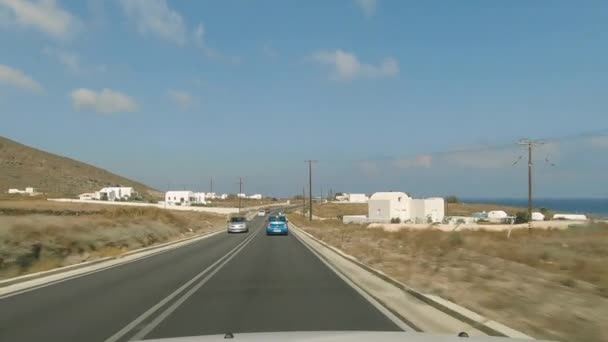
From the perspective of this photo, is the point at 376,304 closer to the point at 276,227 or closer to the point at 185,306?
the point at 185,306

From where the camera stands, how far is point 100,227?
133ft

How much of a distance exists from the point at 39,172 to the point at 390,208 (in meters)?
96.9

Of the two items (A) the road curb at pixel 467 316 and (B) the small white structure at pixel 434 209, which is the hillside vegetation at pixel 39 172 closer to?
(B) the small white structure at pixel 434 209

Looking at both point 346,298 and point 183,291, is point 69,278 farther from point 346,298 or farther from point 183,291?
point 346,298

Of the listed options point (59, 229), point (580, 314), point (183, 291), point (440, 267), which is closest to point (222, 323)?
point (183, 291)

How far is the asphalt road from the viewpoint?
9.71m

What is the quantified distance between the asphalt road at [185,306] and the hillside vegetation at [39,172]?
126 m

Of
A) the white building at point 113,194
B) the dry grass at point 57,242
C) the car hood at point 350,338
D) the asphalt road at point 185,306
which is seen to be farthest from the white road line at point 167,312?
the white building at point 113,194


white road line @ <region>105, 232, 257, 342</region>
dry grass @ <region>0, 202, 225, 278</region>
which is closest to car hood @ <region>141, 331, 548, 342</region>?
white road line @ <region>105, 232, 257, 342</region>

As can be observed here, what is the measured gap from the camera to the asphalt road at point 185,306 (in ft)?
31.9

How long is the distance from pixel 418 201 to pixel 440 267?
8451cm

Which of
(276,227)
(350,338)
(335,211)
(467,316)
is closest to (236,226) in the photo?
(276,227)

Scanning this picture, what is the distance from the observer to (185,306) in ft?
40.8

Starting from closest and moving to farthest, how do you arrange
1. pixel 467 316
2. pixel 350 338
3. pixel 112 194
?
pixel 350 338
pixel 467 316
pixel 112 194
